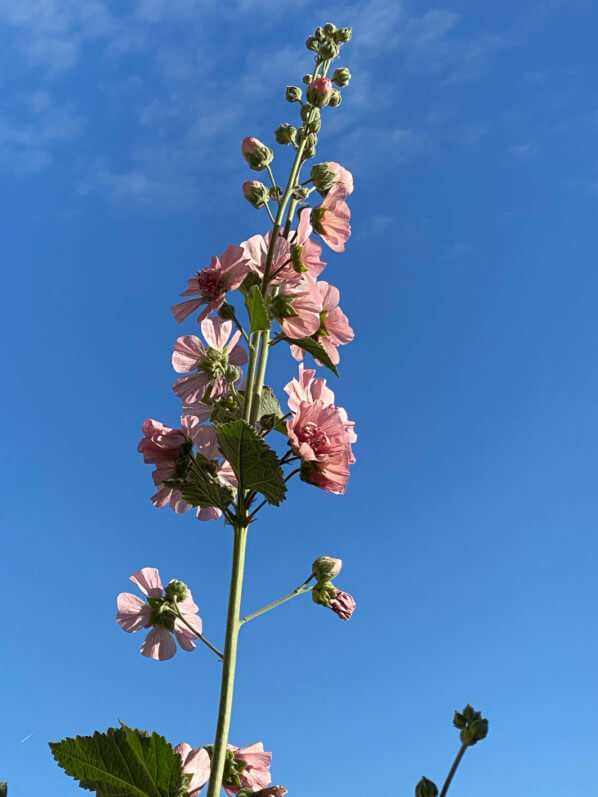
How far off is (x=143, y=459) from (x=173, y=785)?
1.13 m

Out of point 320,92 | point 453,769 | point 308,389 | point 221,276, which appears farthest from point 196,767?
point 320,92

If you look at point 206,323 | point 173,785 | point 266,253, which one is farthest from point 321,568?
point 266,253

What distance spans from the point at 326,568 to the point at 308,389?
0.73m

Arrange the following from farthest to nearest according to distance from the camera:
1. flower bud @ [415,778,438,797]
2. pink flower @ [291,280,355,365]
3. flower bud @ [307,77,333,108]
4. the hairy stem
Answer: flower bud @ [307,77,333,108] < pink flower @ [291,280,355,365] < flower bud @ [415,778,438,797] < the hairy stem

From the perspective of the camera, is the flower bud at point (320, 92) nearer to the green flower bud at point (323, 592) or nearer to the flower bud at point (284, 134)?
the flower bud at point (284, 134)

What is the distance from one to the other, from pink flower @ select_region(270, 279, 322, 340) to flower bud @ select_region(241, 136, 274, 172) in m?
0.67

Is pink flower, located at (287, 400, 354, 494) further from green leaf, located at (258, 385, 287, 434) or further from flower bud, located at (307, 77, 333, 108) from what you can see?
flower bud, located at (307, 77, 333, 108)

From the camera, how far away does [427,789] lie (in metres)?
1.96

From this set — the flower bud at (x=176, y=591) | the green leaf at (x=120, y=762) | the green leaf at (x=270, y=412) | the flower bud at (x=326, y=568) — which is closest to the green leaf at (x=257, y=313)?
the green leaf at (x=270, y=412)

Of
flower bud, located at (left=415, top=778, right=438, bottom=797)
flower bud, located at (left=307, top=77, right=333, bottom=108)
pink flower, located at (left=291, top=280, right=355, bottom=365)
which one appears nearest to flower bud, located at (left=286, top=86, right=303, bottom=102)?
flower bud, located at (left=307, top=77, right=333, bottom=108)

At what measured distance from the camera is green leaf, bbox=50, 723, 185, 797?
223cm

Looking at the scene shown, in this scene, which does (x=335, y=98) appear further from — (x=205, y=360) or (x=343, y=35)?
(x=205, y=360)

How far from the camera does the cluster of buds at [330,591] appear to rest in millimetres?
2734

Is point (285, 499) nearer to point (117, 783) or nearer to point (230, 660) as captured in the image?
point (230, 660)
